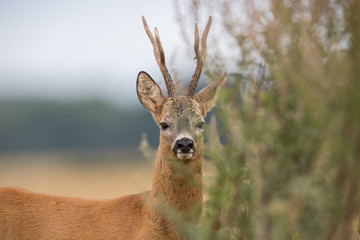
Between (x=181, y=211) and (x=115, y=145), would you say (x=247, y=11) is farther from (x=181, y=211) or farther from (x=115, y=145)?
(x=115, y=145)

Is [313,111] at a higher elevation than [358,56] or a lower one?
lower

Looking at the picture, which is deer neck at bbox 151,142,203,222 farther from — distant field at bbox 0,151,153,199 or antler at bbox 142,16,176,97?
distant field at bbox 0,151,153,199

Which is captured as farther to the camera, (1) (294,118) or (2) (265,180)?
(1) (294,118)

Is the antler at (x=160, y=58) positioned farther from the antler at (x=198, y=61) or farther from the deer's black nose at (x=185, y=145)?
the deer's black nose at (x=185, y=145)

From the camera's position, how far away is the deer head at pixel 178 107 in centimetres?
495

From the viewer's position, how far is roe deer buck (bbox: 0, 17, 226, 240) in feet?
16.2

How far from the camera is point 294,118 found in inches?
129

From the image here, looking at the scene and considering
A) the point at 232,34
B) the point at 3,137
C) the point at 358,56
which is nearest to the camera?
the point at 358,56

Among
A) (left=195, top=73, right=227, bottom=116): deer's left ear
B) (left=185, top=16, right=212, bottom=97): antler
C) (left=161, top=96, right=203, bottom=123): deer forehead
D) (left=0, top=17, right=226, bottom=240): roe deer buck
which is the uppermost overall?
(left=185, top=16, right=212, bottom=97): antler

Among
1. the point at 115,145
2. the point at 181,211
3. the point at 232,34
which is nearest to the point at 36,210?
the point at 181,211

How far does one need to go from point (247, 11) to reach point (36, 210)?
3160 mm

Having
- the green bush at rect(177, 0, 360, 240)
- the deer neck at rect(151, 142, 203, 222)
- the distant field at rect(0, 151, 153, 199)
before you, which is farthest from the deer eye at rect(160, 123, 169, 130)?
the distant field at rect(0, 151, 153, 199)

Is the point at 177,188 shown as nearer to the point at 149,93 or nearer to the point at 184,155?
the point at 184,155

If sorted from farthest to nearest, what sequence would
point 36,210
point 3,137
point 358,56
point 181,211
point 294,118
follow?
point 3,137 < point 36,210 < point 181,211 < point 294,118 < point 358,56
